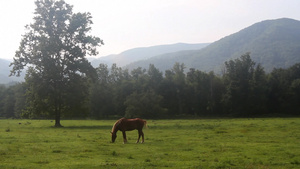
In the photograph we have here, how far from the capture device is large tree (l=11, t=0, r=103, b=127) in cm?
4250

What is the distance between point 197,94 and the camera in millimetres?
86750

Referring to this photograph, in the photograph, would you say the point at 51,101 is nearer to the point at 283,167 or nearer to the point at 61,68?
the point at 61,68

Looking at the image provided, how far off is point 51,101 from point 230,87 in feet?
176

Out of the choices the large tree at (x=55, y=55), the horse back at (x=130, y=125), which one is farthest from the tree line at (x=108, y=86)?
the horse back at (x=130, y=125)

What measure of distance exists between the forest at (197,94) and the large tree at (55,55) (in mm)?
25215

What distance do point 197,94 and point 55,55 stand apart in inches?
2079

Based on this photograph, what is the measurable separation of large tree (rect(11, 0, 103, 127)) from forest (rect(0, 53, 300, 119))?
82.7ft

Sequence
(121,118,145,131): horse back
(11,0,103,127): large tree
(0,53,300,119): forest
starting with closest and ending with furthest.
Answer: (121,118,145,131): horse back
(11,0,103,127): large tree
(0,53,300,119): forest

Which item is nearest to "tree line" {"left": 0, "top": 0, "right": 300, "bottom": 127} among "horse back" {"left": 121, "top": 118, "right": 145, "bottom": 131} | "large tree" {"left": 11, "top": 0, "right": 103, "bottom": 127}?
"large tree" {"left": 11, "top": 0, "right": 103, "bottom": 127}

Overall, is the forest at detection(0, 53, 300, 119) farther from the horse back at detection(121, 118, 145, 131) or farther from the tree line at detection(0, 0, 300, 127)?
the horse back at detection(121, 118, 145, 131)

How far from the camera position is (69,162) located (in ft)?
43.6

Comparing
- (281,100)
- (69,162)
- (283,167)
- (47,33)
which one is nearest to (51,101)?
(47,33)

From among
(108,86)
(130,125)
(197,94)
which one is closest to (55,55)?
(130,125)

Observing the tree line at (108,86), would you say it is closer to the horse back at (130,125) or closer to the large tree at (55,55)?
the large tree at (55,55)
